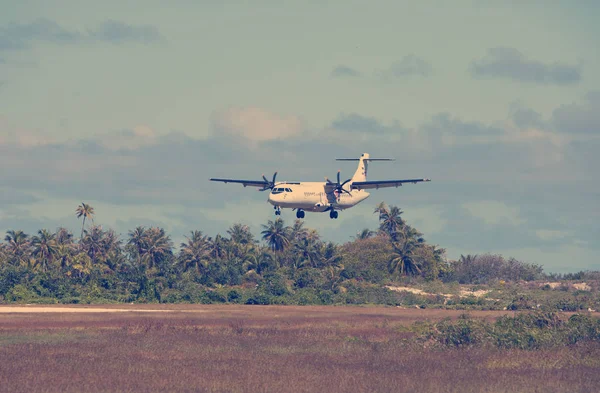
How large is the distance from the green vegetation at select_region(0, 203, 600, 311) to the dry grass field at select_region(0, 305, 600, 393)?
40109 mm

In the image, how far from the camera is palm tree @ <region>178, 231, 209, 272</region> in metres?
123

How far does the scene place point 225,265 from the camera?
376ft

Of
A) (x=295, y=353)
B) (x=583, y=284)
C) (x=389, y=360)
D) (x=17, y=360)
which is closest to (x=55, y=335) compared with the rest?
(x=17, y=360)

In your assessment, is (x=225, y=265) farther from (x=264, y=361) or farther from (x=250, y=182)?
(x=264, y=361)

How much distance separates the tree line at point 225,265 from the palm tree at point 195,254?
15cm

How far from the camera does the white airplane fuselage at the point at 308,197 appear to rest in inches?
2682

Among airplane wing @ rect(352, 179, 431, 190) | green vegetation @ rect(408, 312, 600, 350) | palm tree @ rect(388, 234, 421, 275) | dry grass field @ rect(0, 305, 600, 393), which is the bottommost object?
dry grass field @ rect(0, 305, 600, 393)

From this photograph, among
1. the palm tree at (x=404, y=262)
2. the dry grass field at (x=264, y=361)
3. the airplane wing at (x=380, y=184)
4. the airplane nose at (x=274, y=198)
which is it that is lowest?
the dry grass field at (x=264, y=361)

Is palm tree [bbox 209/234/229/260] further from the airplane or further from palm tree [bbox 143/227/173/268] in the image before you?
the airplane

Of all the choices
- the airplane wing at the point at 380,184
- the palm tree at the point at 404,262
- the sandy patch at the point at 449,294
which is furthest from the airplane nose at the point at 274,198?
the palm tree at the point at 404,262

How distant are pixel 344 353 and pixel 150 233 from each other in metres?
94.3

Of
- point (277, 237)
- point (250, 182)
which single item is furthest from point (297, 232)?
point (250, 182)

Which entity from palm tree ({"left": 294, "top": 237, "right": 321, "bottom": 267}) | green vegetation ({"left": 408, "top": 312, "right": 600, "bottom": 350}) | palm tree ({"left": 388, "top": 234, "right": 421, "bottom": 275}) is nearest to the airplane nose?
green vegetation ({"left": 408, "top": 312, "right": 600, "bottom": 350})

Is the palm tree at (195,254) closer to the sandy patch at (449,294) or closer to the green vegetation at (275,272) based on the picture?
the green vegetation at (275,272)
